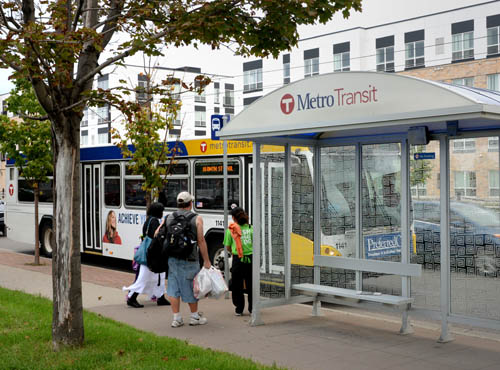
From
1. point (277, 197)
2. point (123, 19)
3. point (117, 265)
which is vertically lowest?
point (117, 265)

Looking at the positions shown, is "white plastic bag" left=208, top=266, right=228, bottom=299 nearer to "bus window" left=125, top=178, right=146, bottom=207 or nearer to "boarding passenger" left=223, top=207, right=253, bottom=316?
"boarding passenger" left=223, top=207, right=253, bottom=316

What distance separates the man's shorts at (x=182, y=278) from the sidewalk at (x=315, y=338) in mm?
432

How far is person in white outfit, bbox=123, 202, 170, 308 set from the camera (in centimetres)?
993

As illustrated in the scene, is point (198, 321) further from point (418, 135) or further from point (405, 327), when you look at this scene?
point (418, 135)

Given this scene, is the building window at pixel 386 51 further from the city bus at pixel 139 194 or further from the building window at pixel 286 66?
the city bus at pixel 139 194

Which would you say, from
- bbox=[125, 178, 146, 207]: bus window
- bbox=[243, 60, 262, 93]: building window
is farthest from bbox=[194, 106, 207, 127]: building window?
bbox=[125, 178, 146, 207]: bus window

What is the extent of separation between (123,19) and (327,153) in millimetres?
3484

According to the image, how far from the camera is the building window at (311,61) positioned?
47719 millimetres

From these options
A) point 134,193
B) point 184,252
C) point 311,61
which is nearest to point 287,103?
point 184,252

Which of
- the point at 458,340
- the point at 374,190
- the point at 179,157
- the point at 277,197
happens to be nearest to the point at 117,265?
the point at 179,157

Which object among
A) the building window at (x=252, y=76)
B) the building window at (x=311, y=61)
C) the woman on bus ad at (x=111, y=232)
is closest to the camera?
the woman on bus ad at (x=111, y=232)

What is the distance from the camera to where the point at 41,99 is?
6840mm

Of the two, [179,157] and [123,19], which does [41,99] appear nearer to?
[123,19]

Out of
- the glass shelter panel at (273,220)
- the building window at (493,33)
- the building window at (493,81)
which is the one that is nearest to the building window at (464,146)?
the glass shelter panel at (273,220)
